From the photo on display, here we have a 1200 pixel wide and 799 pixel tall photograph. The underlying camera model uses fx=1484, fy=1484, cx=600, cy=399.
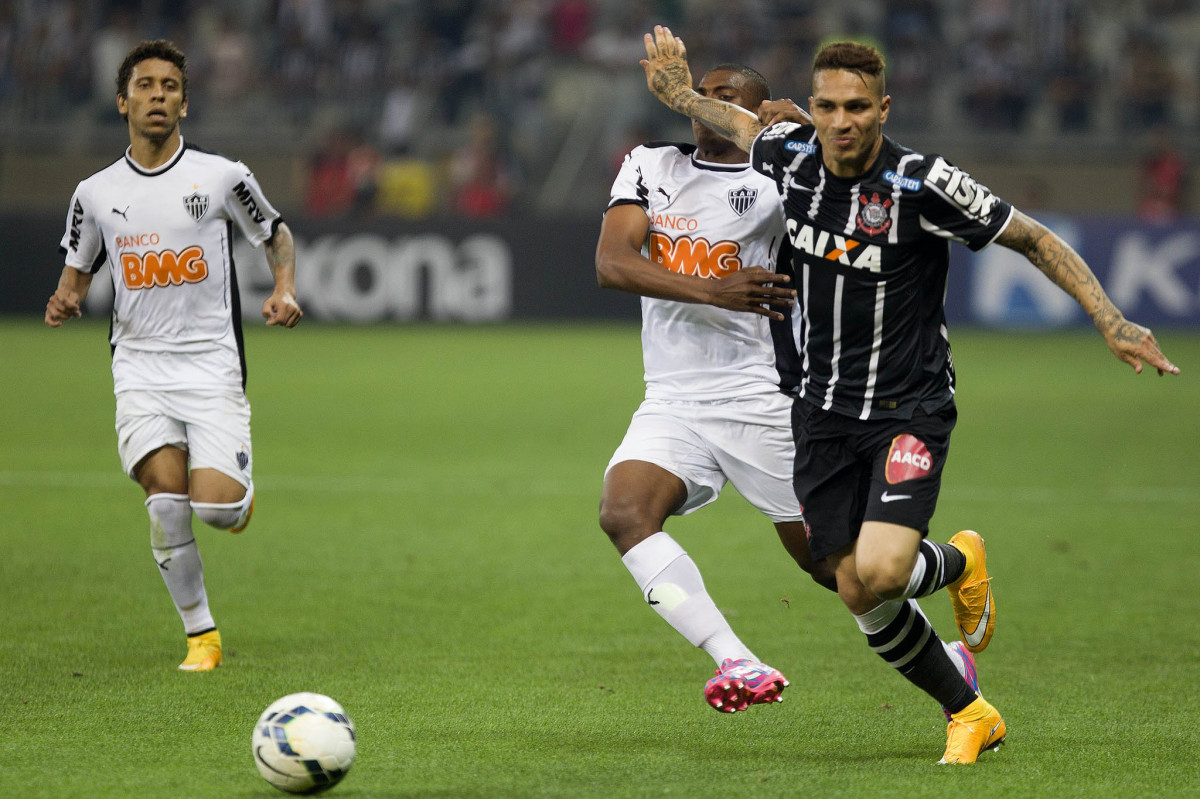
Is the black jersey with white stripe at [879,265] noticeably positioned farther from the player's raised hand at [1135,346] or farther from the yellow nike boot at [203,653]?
the yellow nike boot at [203,653]

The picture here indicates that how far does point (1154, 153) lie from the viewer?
896 inches

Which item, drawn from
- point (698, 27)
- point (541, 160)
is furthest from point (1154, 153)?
point (541, 160)

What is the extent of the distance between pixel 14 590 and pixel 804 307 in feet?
14.5

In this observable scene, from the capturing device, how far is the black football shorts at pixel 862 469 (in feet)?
14.8

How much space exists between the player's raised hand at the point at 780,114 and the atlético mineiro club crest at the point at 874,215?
671 millimetres

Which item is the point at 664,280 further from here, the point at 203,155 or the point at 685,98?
the point at 203,155

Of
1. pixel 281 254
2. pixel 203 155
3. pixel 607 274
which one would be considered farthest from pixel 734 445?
pixel 203 155

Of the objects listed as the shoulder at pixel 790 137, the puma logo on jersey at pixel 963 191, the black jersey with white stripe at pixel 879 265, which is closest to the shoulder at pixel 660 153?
the shoulder at pixel 790 137

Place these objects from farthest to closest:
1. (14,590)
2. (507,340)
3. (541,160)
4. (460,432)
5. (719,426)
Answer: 1. (541,160)
2. (507,340)
3. (460,432)
4. (14,590)
5. (719,426)

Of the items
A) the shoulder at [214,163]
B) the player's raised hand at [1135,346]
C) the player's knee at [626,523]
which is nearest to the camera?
the player's raised hand at [1135,346]

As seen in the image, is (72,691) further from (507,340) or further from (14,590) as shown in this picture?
(507,340)

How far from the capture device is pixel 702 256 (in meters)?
5.36

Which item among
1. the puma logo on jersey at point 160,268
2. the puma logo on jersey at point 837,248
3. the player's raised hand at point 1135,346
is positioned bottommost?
the puma logo on jersey at point 160,268

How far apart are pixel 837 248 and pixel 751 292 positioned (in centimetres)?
32
